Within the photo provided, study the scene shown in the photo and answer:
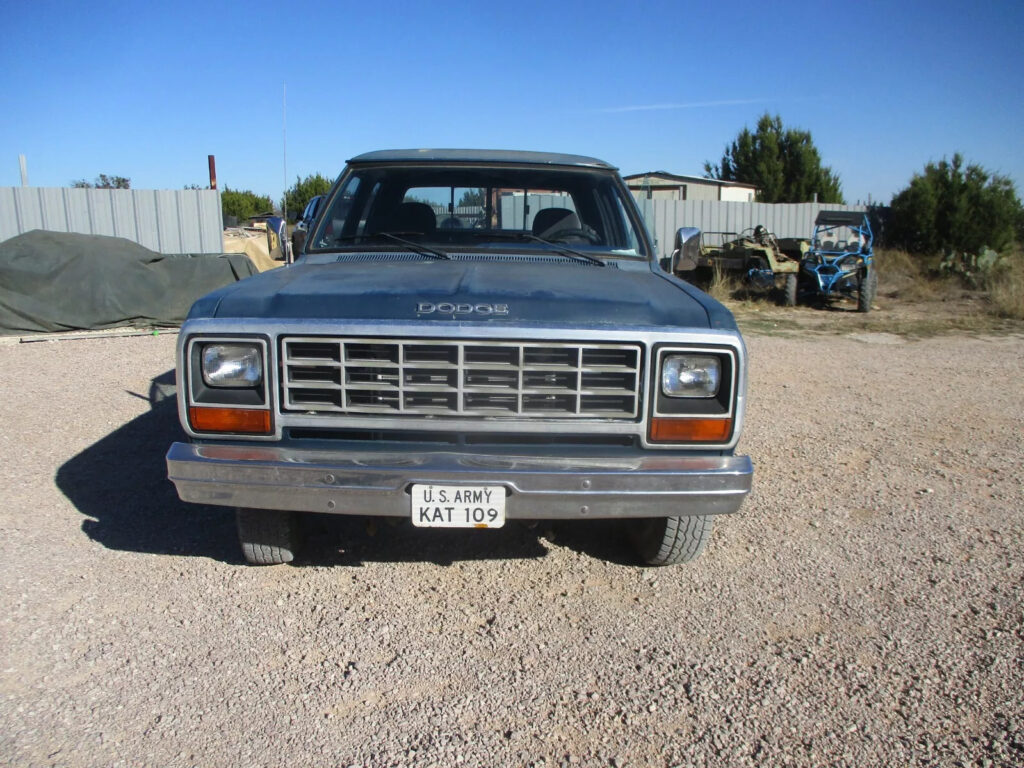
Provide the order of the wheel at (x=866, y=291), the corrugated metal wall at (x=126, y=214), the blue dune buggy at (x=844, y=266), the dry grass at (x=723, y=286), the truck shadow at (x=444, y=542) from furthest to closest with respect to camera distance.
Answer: the dry grass at (x=723, y=286), the blue dune buggy at (x=844, y=266), the wheel at (x=866, y=291), the corrugated metal wall at (x=126, y=214), the truck shadow at (x=444, y=542)

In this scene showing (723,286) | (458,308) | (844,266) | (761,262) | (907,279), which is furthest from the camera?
(907,279)

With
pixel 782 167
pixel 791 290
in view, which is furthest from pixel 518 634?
pixel 782 167

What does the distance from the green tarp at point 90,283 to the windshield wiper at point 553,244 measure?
25.2 feet

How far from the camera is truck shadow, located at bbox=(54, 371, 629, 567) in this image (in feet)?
11.3

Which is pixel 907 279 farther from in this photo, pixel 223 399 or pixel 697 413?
pixel 223 399

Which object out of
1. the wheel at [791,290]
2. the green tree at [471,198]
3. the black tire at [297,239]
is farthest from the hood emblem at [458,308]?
the wheel at [791,290]

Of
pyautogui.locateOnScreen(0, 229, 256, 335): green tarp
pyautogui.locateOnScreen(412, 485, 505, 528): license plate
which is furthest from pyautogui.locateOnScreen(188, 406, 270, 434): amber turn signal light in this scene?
pyautogui.locateOnScreen(0, 229, 256, 335): green tarp

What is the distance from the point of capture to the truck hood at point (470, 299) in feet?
8.69

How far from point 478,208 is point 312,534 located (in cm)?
186

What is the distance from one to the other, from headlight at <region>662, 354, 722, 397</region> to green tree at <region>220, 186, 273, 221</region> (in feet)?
121

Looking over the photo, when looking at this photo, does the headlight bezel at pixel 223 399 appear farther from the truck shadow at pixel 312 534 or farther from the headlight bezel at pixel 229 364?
the truck shadow at pixel 312 534

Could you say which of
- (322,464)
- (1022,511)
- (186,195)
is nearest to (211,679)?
(322,464)

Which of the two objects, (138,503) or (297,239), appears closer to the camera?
(138,503)

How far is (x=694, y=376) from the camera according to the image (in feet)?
8.84
